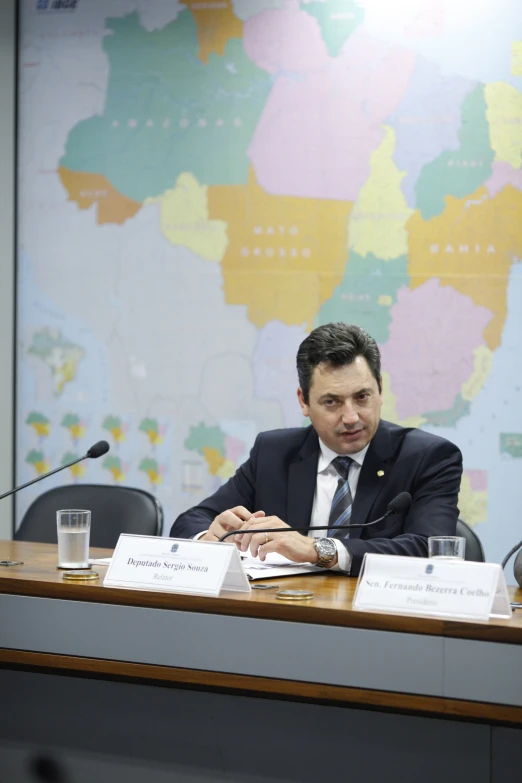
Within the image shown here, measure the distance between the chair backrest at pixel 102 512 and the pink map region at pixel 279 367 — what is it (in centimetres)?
92

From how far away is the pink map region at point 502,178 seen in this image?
3459 millimetres

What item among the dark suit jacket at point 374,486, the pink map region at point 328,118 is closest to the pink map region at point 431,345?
the pink map region at point 328,118

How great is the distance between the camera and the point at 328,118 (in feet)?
11.9

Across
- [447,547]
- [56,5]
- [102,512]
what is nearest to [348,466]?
[447,547]

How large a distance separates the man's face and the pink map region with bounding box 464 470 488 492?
1.19 m

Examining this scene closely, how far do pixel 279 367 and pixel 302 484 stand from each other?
126 centimetres

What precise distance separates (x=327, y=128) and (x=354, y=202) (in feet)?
1.04

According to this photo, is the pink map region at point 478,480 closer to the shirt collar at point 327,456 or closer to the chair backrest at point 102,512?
the shirt collar at point 327,456

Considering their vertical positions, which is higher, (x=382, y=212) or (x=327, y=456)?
(x=382, y=212)

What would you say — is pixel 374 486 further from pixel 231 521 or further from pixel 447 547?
pixel 447 547

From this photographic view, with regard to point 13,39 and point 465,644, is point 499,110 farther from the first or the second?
point 465,644

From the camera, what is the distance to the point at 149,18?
151 inches

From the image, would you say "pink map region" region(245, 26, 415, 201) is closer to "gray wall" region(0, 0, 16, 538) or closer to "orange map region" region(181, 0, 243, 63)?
"orange map region" region(181, 0, 243, 63)

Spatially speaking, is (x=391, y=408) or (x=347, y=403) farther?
(x=391, y=408)
